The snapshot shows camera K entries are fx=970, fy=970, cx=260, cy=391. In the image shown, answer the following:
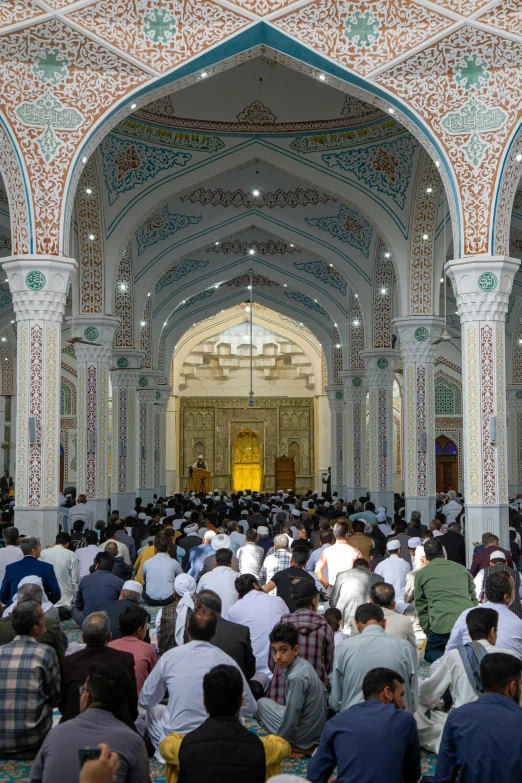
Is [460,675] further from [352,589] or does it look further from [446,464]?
[446,464]

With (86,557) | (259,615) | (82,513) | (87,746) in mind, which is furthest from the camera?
Answer: (82,513)

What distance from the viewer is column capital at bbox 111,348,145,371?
15.5 meters

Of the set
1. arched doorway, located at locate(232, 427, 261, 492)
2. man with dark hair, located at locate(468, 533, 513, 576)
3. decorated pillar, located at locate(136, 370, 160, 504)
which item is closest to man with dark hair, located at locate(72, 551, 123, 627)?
man with dark hair, located at locate(468, 533, 513, 576)

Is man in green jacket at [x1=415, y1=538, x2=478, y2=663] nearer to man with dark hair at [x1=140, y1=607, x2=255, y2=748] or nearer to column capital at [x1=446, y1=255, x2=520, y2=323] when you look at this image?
man with dark hair at [x1=140, y1=607, x2=255, y2=748]

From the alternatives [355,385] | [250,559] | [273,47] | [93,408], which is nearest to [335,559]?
[250,559]

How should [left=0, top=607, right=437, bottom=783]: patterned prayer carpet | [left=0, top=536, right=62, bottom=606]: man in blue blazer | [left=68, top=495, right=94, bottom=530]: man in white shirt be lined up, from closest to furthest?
[left=0, top=607, right=437, bottom=783]: patterned prayer carpet < [left=0, top=536, right=62, bottom=606]: man in blue blazer < [left=68, top=495, right=94, bottom=530]: man in white shirt

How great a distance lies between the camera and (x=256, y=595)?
475 cm

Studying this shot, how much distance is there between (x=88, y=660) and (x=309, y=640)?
1.09 m

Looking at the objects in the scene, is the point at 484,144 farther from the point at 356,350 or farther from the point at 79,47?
the point at 356,350

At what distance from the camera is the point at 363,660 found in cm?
358

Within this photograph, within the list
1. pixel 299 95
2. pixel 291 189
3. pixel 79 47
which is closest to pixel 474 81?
pixel 79 47

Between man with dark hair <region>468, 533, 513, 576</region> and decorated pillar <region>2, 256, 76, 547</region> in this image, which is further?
decorated pillar <region>2, 256, 76, 547</region>

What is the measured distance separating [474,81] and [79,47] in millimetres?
3403

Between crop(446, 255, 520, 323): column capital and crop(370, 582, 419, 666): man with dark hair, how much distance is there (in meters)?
4.79
